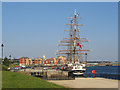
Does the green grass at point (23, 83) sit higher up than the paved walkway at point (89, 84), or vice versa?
the green grass at point (23, 83)

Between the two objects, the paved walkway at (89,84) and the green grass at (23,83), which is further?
the paved walkway at (89,84)

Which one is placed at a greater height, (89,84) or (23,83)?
(23,83)

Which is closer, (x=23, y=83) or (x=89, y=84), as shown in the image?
(x=23, y=83)

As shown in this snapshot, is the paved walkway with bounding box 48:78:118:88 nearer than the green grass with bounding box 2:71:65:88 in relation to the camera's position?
No

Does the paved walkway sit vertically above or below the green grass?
below

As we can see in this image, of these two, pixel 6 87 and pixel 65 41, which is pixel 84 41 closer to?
pixel 65 41

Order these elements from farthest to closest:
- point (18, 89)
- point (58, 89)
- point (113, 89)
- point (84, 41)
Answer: point (84, 41) < point (113, 89) < point (58, 89) < point (18, 89)

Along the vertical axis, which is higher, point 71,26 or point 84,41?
point 71,26

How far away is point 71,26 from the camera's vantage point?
395 feet

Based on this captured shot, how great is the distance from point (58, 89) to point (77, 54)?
275 ft

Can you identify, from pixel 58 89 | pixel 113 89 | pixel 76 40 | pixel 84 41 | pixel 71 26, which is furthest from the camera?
pixel 71 26

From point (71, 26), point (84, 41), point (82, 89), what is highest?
point (71, 26)

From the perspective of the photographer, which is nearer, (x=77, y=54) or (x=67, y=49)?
(x=77, y=54)

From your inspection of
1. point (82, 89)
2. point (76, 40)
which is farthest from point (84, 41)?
point (82, 89)
